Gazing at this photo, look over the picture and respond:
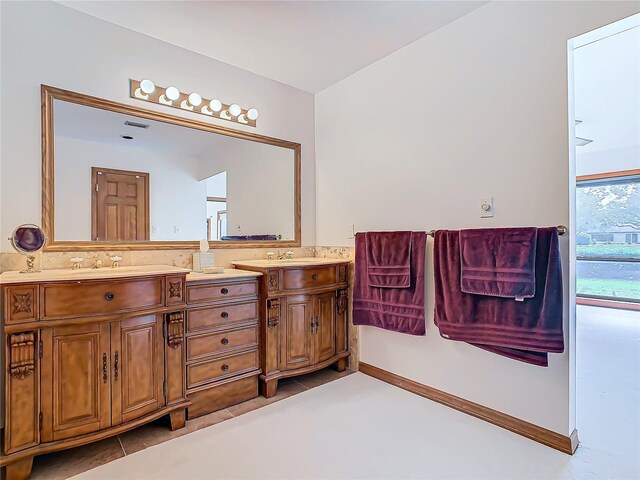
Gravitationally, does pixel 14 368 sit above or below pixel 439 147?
below

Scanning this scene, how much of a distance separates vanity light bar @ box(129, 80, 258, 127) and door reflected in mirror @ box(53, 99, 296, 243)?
0.46 ft

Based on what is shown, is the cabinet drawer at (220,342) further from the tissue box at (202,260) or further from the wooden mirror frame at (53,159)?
the wooden mirror frame at (53,159)

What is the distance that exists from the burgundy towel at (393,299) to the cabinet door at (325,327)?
0.19 m

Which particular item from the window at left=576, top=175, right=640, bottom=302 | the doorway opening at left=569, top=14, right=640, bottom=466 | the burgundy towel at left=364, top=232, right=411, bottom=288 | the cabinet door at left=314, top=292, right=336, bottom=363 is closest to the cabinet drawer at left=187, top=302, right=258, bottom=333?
the cabinet door at left=314, top=292, right=336, bottom=363

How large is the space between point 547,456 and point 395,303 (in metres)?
1.13

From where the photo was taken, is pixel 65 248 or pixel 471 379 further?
pixel 471 379

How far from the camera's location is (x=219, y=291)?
218 centimetres

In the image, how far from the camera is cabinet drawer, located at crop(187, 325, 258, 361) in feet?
6.79

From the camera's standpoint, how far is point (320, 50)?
2492mm

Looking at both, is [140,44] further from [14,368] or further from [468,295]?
[468,295]

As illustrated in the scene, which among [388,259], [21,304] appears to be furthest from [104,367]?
[388,259]

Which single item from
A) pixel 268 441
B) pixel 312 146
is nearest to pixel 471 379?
pixel 268 441

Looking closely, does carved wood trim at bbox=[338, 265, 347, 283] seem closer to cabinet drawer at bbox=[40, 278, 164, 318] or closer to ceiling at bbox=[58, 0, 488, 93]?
cabinet drawer at bbox=[40, 278, 164, 318]

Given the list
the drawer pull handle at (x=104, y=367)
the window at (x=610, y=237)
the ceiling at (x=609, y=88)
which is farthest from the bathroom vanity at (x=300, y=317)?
the window at (x=610, y=237)
